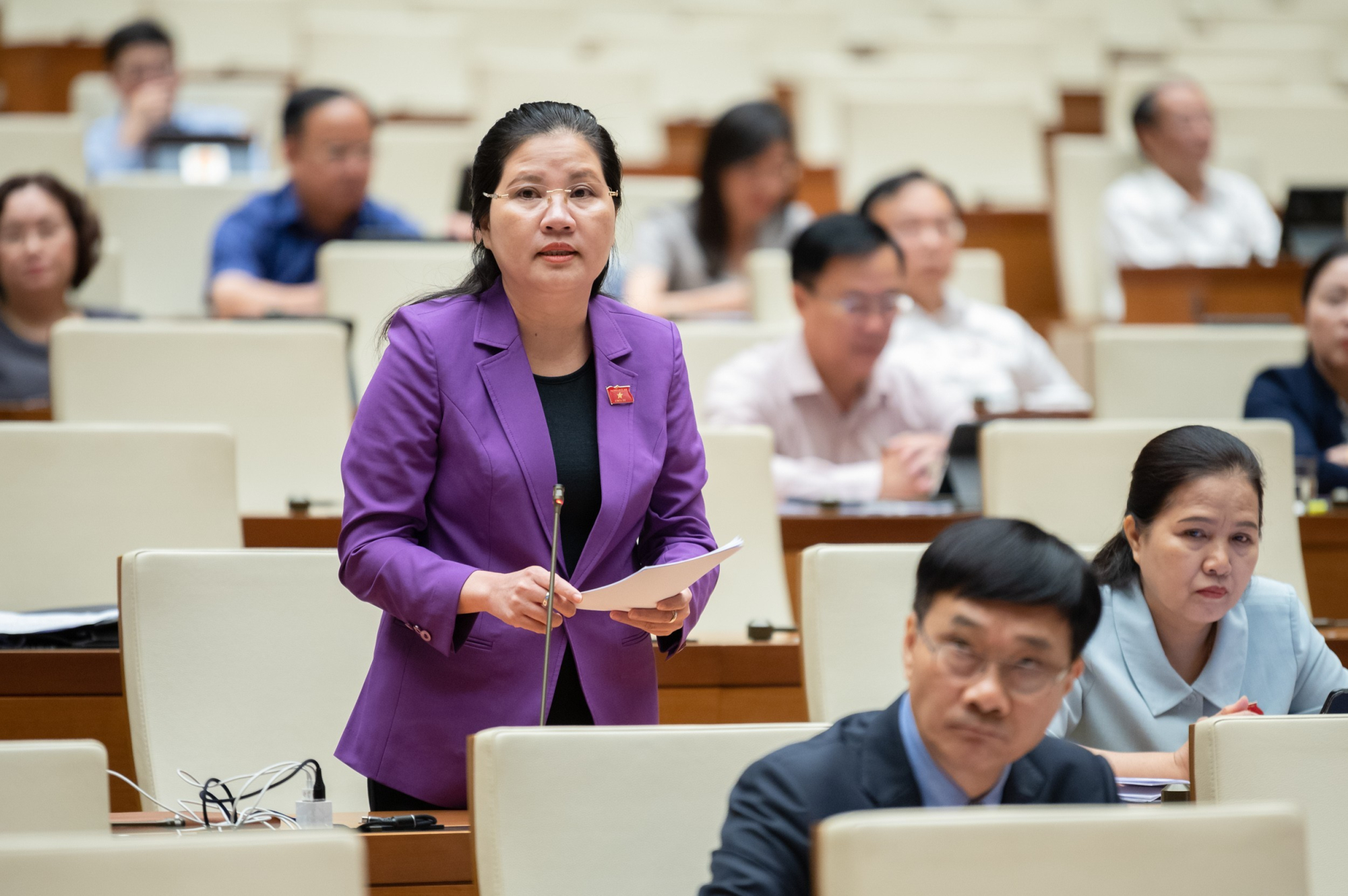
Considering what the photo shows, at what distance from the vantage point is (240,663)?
6.02 feet

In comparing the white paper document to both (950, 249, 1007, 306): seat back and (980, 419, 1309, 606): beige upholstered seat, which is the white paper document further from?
(950, 249, 1007, 306): seat back

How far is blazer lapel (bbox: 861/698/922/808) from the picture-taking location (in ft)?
3.79

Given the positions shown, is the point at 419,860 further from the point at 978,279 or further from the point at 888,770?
the point at 978,279

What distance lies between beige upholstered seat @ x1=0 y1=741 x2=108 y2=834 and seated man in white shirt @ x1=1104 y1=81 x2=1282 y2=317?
356 centimetres

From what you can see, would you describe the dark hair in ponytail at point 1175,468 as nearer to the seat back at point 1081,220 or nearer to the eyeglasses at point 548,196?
the eyeglasses at point 548,196

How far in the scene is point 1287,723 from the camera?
1419 millimetres

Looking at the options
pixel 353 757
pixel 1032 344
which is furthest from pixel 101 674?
pixel 1032 344

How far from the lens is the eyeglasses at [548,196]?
1499mm

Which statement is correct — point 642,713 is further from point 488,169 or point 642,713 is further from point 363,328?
point 363,328

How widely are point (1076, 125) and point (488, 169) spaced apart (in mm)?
4711

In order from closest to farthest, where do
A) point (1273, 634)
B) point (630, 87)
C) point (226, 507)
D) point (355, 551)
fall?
point (355, 551) → point (1273, 634) → point (226, 507) → point (630, 87)

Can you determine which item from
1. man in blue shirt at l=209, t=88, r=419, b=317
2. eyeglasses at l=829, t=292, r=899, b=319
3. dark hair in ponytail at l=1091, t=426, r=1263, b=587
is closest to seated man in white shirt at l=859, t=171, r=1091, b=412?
eyeglasses at l=829, t=292, r=899, b=319

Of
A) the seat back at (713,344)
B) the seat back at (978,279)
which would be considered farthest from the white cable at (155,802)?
the seat back at (978,279)

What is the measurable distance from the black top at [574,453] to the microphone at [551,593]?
1cm
